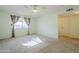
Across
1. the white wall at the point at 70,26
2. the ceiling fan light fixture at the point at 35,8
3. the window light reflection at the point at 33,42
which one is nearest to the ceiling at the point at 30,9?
the ceiling fan light fixture at the point at 35,8

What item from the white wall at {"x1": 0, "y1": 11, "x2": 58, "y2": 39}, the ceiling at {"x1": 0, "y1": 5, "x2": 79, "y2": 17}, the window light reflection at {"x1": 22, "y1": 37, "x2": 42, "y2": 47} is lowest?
the window light reflection at {"x1": 22, "y1": 37, "x2": 42, "y2": 47}

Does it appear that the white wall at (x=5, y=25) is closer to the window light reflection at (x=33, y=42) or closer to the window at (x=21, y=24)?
the window at (x=21, y=24)

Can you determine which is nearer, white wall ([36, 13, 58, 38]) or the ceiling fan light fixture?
the ceiling fan light fixture

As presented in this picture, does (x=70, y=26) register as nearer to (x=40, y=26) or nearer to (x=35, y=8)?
(x=40, y=26)

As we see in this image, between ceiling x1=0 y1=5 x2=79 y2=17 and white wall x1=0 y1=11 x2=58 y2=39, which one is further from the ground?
ceiling x1=0 y1=5 x2=79 y2=17

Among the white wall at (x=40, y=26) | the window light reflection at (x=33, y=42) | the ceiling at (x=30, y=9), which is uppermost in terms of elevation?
the ceiling at (x=30, y=9)

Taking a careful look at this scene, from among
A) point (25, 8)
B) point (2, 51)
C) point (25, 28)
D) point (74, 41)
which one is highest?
point (25, 8)

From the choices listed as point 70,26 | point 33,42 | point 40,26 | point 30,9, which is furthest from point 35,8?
point 70,26

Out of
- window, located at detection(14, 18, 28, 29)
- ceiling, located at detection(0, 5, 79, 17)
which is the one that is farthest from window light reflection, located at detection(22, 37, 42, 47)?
ceiling, located at detection(0, 5, 79, 17)

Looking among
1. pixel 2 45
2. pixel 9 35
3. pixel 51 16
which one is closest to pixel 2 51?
pixel 2 45

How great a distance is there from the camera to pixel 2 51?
4.67 ft

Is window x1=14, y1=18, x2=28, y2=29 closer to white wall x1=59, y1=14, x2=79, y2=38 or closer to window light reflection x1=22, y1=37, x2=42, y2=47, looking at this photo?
window light reflection x1=22, y1=37, x2=42, y2=47

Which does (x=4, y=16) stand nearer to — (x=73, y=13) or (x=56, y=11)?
(x=56, y=11)

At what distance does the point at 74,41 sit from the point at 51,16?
0.66 meters
